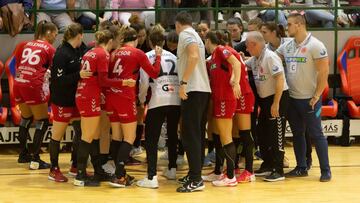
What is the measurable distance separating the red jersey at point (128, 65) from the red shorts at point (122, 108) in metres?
0.05

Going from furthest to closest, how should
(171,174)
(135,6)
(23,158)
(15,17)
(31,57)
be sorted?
(135,6)
(15,17)
(23,158)
(31,57)
(171,174)

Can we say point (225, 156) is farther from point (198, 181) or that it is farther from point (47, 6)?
point (47, 6)

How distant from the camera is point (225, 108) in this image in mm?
7637

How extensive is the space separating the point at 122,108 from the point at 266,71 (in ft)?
5.03

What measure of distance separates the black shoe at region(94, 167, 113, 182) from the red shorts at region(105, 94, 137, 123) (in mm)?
673

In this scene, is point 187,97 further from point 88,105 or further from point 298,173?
point 298,173

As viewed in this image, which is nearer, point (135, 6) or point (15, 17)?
point (15, 17)

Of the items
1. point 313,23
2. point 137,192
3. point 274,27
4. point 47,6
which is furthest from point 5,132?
point 313,23

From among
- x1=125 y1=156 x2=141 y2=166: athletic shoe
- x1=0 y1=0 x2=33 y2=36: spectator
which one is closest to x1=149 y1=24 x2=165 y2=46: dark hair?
x1=125 y1=156 x2=141 y2=166: athletic shoe

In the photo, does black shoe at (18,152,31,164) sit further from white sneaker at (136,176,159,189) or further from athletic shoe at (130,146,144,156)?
white sneaker at (136,176,159,189)

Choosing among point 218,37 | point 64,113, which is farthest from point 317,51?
point 64,113

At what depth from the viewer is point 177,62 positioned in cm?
749

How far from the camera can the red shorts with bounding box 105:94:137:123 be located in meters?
7.57

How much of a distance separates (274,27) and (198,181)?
6.30 ft
